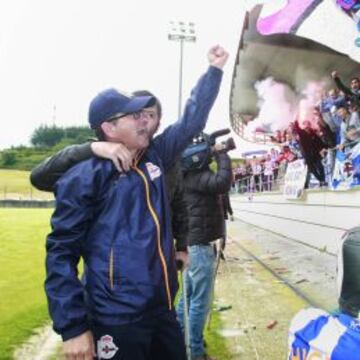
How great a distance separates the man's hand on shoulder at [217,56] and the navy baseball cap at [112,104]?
395 mm

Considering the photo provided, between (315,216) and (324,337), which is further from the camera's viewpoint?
(315,216)

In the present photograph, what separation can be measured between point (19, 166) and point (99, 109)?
101203 millimetres

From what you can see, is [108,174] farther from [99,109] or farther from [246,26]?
[246,26]

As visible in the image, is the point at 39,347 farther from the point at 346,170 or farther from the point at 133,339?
the point at 346,170

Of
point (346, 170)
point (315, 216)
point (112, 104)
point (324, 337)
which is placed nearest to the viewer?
point (324, 337)

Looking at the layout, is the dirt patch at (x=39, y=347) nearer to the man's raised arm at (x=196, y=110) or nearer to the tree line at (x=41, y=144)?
the man's raised arm at (x=196, y=110)

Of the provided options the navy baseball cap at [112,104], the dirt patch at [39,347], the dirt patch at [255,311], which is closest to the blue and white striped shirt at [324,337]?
the navy baseball cap at [112,104]

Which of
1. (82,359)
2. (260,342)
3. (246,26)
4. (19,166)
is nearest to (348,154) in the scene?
(260,342)

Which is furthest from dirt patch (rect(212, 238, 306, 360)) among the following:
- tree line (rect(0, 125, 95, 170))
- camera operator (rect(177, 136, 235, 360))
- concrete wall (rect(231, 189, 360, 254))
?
tree line (rect(0, 125, 95, 170))

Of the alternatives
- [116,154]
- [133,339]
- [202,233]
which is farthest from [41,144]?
[133,339]

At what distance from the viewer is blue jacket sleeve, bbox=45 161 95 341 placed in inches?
78.4

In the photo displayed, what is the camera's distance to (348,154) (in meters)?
10.4

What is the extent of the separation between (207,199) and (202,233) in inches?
13.1

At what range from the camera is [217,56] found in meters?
2.52
